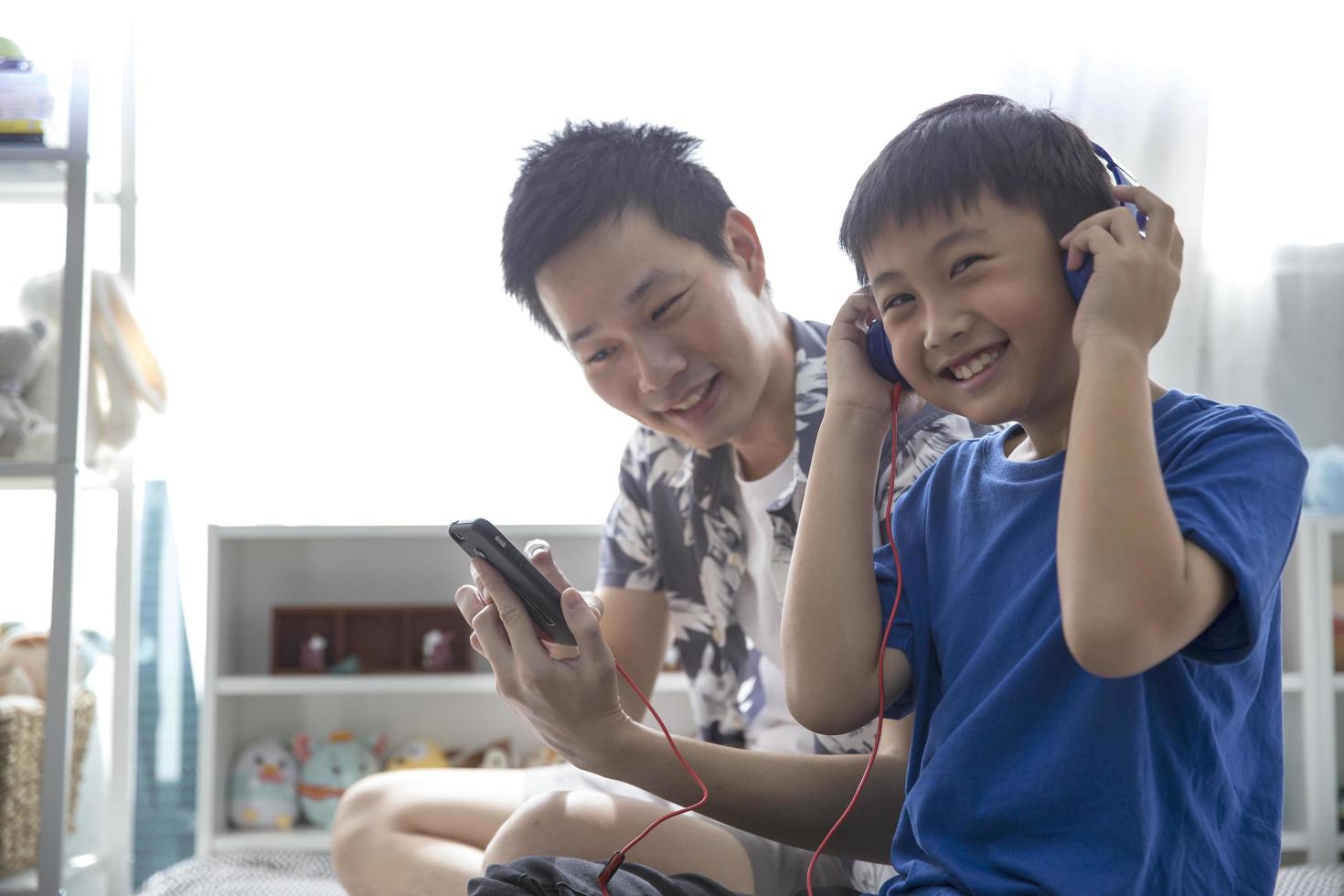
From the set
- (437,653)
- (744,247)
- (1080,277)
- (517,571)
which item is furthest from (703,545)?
(437,653)

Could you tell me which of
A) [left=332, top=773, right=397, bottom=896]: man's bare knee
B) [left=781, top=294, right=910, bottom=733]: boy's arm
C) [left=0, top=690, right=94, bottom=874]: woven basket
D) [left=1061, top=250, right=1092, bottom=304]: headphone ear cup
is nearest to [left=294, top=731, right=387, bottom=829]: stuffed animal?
[left=0, top=690, right=94, bottom=874]: woven basket

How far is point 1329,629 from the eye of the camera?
77.2 inches

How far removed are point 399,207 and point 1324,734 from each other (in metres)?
1.89

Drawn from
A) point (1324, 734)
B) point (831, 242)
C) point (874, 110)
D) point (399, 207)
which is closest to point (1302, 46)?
point (874, 110)

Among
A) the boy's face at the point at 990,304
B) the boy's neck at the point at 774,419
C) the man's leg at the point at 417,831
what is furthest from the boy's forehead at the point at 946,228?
the man's leg at the point at 417,831

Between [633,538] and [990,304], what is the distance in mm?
712

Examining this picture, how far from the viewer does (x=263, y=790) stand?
6.63ft

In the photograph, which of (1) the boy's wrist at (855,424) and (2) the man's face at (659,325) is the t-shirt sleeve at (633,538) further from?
(1) the boy's wrist at (855,424)

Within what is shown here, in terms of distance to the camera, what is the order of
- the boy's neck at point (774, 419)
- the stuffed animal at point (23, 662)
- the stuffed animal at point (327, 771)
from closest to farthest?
the boy's neck at point (774, 419)
the stuffed animal at point (23, 662)
the stuffed animal at point (327, 771)

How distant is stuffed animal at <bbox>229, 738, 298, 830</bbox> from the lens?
6.60 ft

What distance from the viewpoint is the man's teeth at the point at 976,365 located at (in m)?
0.73

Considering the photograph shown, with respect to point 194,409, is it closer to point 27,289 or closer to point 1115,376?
point 27,289

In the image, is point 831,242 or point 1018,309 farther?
point 831,242

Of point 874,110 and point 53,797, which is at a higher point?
point 874,110
